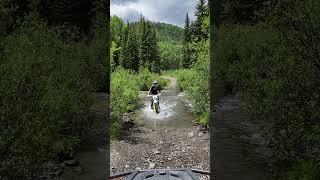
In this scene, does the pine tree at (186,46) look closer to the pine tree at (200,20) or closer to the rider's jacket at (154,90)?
the pine tree at (200,20)

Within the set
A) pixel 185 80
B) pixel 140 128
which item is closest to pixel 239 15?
pixel 185 80

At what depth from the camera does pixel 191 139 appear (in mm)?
20188

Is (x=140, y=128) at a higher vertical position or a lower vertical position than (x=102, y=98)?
lower

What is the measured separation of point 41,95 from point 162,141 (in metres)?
9.77

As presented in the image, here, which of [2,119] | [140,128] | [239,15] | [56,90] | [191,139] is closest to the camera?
[2,119]

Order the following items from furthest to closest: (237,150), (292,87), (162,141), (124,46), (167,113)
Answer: (167,113) → (124,46) → (162,141) → (237,150) → (292,87)

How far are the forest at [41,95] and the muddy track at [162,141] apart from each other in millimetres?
2147

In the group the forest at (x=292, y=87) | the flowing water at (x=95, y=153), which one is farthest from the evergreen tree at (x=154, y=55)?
the forest at (x=292, y=87)

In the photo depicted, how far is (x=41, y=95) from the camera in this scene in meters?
11.0

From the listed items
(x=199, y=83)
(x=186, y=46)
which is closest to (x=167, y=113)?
(x=199, y=83)

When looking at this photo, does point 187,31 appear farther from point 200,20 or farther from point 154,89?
point 154,89

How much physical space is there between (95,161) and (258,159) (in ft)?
19.8

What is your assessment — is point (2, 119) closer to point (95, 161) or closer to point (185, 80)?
point (95, 161)

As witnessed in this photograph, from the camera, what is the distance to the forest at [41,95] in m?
9.61
